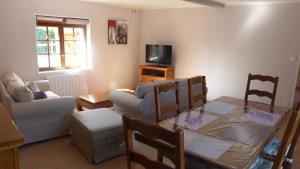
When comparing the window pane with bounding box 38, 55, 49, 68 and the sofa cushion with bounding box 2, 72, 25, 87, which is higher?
the window pane with bounding box 38, 55, 49, 68

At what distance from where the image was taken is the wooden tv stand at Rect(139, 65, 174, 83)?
5863mm

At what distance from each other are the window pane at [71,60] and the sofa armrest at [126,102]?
7.61 ft

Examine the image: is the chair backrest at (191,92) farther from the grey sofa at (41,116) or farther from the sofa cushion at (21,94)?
the sofa cushion at (21,94)

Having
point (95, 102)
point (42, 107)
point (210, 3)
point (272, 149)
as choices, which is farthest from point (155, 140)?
point (210, 3)

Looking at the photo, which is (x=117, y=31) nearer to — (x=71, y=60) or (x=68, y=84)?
(x=71, y=60)

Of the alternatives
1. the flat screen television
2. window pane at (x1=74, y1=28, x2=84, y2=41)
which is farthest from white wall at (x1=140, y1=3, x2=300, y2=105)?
window pane at (x1=74, y1=28, x2=84, y2=41)

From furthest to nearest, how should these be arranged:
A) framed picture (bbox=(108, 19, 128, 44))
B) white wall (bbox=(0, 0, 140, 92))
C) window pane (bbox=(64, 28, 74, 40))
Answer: framed picture (bbox=(108, 19, 128, 44)), window pane (bbox=(64, 28, 74, 40)), white wall (bbox=(0, 0, 140, 92))

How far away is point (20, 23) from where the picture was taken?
438 cm

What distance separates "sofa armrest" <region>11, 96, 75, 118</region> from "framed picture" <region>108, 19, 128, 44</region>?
282cm

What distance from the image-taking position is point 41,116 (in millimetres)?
3195

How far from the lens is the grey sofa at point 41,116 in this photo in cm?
303

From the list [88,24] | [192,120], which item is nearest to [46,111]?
[192,120]

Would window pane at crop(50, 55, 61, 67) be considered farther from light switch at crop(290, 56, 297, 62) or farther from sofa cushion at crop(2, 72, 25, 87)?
light switch at crop(290, 56, 297, 62)

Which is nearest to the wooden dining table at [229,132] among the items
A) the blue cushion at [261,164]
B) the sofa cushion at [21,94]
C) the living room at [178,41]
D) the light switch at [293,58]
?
the blue cushion at [261,164]
